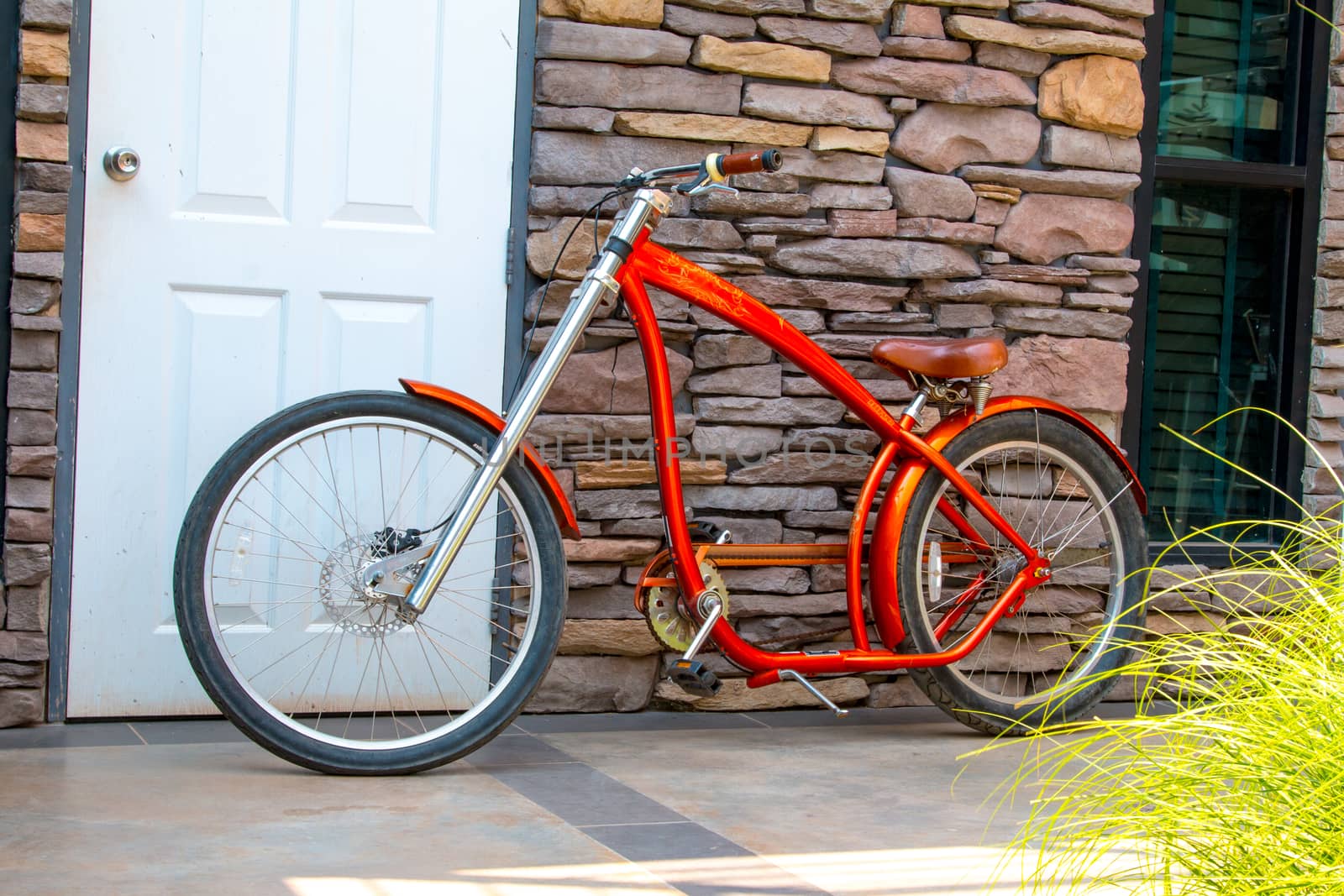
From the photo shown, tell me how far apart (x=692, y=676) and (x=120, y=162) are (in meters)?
1.43

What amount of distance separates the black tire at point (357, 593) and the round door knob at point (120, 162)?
60 centimetres

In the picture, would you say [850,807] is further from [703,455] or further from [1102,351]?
[1102,351]

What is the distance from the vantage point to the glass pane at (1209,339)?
3.48 metres

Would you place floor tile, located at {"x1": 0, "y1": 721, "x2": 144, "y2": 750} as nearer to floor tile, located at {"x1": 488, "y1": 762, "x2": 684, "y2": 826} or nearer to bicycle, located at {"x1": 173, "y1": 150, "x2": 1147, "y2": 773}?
bicycle, located at {"x1": 173, "y1": 150, "x2": 1147, "y2": 773}

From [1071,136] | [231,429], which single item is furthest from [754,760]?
[1071,136]

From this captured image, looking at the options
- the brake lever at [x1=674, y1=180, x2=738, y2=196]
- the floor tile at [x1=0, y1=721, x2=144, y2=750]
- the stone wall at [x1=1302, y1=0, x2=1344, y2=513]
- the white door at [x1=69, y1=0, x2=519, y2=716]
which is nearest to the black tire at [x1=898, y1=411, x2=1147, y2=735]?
the stone wall at [x1=1302, y1=0, x2=1344, y2=513]

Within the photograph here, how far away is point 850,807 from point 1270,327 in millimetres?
1892

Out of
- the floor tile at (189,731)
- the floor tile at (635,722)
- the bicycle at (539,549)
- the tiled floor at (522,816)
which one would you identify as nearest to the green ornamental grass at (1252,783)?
the tiled floor at (522,816)

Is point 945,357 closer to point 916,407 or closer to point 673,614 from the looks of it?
point 916,407

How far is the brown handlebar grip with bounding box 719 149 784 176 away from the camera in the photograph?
7.98ft

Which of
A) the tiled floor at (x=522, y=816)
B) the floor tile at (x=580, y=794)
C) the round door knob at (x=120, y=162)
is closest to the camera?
the tiled floor at (x=522, y=816)

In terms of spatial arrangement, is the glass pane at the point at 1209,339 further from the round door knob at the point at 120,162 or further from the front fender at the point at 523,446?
the round door knob at the point at 120,162

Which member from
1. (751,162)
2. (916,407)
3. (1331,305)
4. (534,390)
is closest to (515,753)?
(534,390)

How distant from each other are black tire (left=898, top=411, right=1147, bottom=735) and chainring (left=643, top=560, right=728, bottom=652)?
1.34ft
